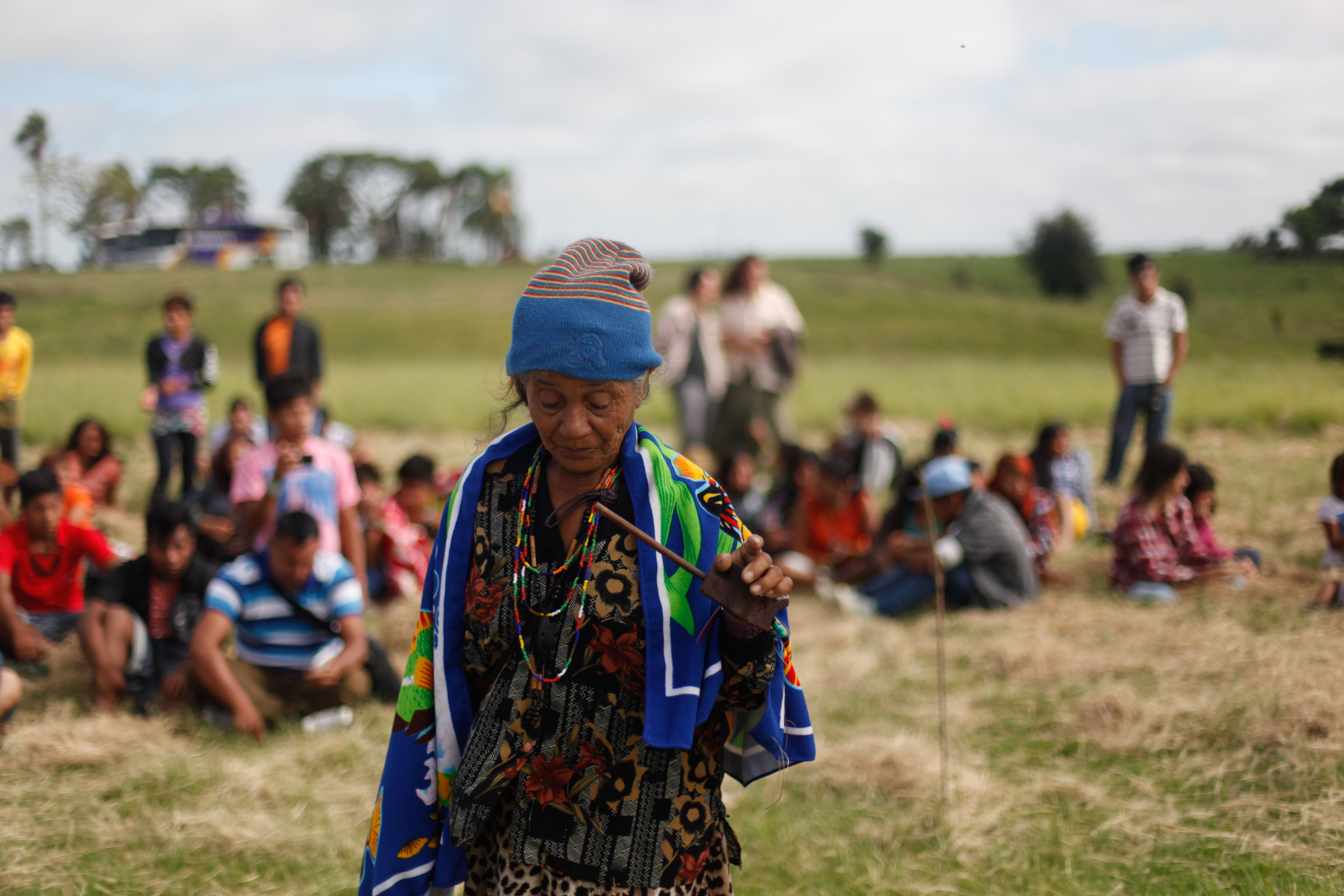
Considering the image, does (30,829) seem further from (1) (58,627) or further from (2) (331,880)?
(1) (58,627)

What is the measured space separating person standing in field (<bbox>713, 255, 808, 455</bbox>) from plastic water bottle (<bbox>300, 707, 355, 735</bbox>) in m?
4.49

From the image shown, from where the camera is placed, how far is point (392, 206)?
65.4 meters

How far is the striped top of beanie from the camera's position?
1626 millimetres

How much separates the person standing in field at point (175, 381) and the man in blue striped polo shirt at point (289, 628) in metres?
3.48

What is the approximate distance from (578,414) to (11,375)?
6.97 m

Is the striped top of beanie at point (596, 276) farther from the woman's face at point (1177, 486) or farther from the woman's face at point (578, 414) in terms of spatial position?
the woman's face at point (1177, 486)

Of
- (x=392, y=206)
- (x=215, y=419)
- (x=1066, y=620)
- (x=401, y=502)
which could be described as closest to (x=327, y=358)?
(x=215, y=419)

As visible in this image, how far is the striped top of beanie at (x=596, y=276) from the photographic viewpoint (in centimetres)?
163

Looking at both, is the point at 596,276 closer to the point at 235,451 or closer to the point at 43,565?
the point at 43,565

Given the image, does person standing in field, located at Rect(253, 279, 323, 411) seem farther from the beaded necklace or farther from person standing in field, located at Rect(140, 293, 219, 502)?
the beaded necklace

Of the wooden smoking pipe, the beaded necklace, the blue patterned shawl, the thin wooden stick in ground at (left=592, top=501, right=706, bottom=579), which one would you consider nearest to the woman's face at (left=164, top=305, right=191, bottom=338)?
the blue patterned shawl

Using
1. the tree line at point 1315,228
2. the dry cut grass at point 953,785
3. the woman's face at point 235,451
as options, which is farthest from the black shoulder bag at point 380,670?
the tree line at point 1315,228

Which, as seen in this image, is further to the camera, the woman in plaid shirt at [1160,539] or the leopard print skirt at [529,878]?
the woman in plaid shirt at [1160,539]

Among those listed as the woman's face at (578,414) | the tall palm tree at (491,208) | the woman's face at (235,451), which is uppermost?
the tall palm tree at (491,208)
